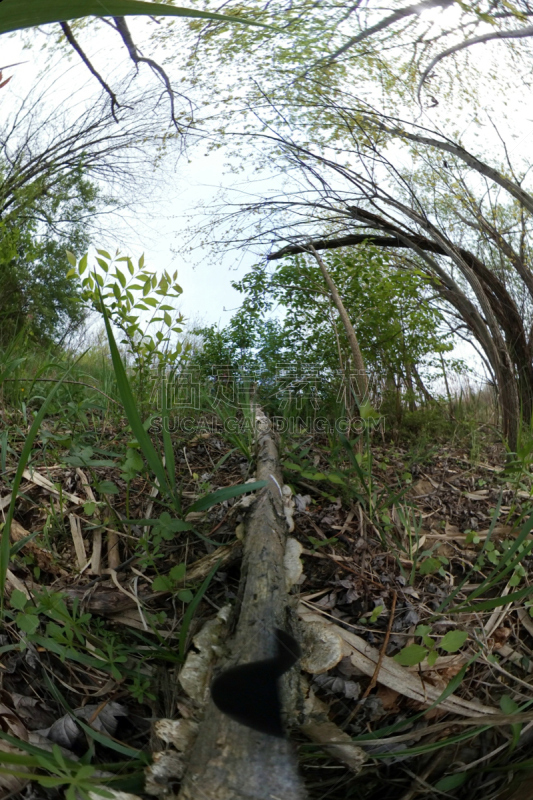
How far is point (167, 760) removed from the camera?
55cm

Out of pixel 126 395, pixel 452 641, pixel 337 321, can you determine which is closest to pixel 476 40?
pixel 337 321

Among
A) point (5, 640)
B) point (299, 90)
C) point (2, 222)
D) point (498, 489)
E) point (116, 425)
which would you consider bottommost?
point (5, 640)

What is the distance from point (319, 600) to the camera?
88 cm

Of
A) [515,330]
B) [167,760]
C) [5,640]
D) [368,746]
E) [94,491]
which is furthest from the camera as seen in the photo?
[515,330]

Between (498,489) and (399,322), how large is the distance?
0.51m

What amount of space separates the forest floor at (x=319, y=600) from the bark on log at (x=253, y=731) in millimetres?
63

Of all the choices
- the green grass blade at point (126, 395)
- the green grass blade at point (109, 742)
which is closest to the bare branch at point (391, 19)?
the green grass blade at point (126, 395)

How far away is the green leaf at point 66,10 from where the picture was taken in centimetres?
45

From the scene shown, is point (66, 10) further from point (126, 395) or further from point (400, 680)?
point (400, 680)

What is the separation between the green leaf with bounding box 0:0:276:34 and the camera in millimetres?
455

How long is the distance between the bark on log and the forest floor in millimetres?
63

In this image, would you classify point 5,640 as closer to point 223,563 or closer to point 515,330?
point 223,563

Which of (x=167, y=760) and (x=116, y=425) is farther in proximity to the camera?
(x=116, y=425)

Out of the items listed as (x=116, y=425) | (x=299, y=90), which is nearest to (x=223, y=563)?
(x=116, y=425)
